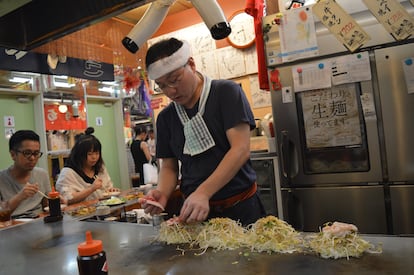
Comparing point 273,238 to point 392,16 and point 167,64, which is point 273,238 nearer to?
point 167,64

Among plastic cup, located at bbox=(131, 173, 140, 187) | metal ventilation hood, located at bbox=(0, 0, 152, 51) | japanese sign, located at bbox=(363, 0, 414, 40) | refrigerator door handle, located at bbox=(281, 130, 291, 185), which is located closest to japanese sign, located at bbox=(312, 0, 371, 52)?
japanese sign, located at bbox=(363, 0, 414, 40)

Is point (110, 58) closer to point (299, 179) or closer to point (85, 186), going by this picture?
point (85, 186)

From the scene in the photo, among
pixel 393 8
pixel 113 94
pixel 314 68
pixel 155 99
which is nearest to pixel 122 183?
pixel 113 94

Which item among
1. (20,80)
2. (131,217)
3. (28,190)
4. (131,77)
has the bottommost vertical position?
(131,217)

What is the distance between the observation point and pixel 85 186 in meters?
3.26

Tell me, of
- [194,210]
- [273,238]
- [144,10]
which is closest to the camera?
[273,238]

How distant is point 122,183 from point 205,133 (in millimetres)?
6275

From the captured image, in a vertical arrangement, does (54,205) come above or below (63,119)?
below

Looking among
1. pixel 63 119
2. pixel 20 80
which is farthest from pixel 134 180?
pixel 20 80

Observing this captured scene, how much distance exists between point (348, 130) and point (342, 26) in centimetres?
78

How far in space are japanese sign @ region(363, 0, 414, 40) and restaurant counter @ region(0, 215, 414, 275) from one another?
69.9 inches

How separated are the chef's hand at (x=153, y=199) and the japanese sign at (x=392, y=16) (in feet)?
6.11

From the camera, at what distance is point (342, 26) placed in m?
2.38

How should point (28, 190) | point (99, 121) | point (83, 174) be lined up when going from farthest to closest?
point (99, 121), point (83, 174), point (28, 190)
